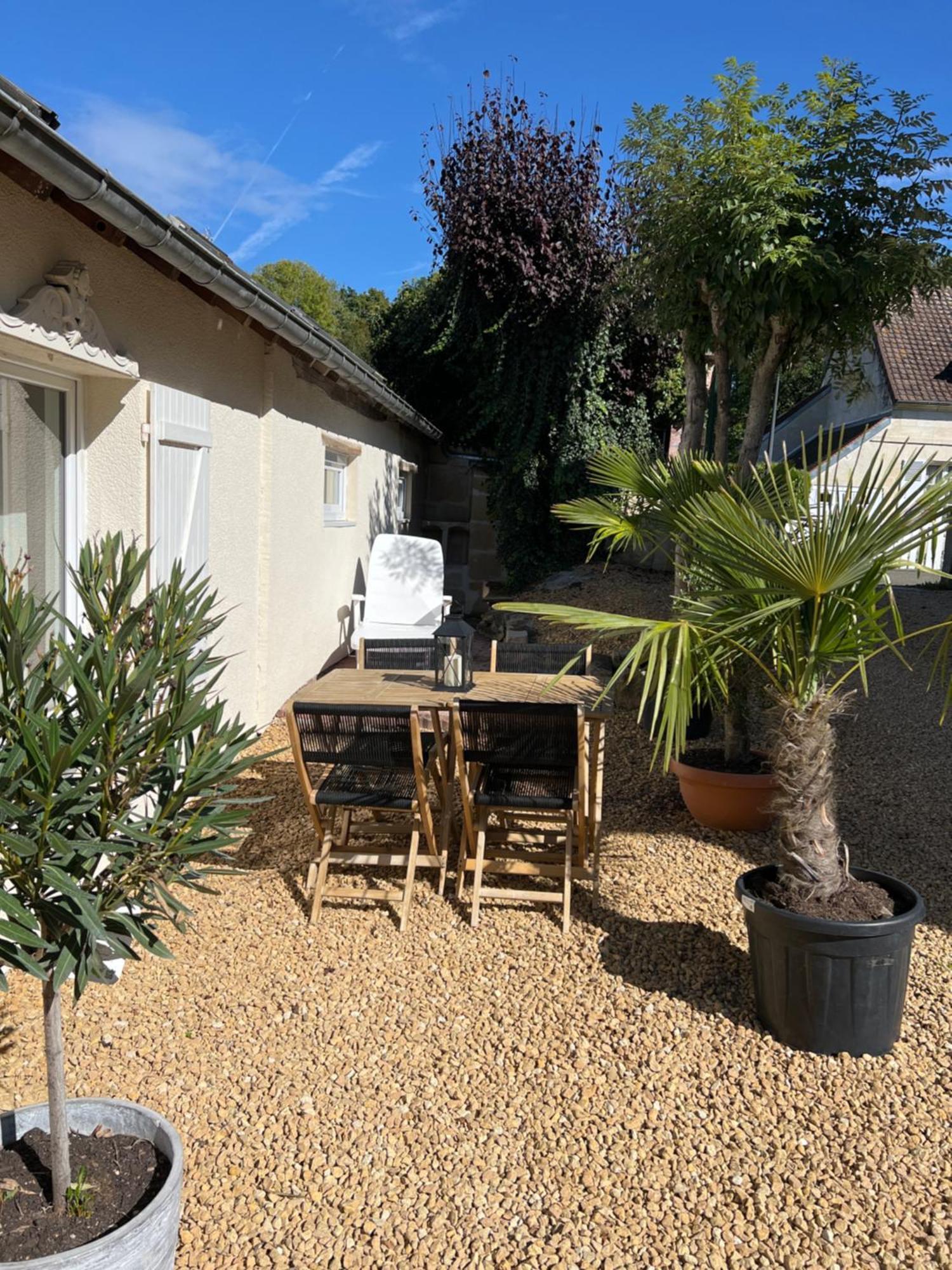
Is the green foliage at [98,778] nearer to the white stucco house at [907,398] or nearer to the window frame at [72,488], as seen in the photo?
the window frame at [72,488]

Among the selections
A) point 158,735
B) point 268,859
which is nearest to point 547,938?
point 268,859

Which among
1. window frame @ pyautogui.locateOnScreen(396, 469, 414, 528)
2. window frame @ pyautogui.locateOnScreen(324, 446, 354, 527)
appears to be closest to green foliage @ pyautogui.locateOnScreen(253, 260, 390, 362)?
window frame @ pyautogui.locateOnScreen(396, 469, 414, 528)

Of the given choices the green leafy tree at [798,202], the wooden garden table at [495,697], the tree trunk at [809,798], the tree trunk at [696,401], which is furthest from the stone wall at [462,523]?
the tree trunk at [809,798]

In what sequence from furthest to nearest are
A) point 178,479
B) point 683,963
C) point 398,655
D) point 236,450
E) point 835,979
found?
1. point 236,450
2. point 398,655
3. point 178,479
4. point 683,963
5. point 835,979

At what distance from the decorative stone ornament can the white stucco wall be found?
0.05m

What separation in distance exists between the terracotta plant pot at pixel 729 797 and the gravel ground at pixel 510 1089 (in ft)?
2.43

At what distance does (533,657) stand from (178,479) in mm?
2294

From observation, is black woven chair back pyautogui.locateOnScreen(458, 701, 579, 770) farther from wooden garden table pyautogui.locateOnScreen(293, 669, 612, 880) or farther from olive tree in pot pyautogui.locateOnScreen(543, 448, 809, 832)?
olive tree in pot pyautogui.locateOnScreen(543, 448, 809, 832)

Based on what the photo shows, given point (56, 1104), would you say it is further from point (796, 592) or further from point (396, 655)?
point (396, 655)

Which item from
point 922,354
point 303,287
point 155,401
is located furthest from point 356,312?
point 155,401

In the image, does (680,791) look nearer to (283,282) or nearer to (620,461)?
(620,461)

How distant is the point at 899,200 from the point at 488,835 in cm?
537

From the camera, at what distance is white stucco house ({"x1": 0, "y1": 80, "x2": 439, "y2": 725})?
131 inches

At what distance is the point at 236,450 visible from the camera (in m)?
6.00
